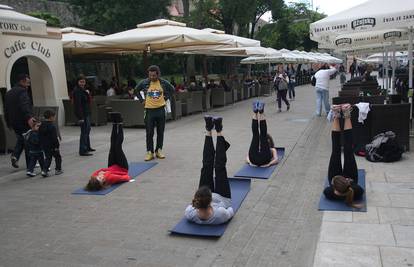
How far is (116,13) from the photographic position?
24.6m

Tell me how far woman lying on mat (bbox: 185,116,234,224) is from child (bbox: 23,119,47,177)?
3.16 meters

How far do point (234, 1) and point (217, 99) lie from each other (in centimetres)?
1333

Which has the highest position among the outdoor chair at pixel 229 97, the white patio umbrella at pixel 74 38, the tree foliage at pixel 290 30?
the tree foliage at pixel 290 30

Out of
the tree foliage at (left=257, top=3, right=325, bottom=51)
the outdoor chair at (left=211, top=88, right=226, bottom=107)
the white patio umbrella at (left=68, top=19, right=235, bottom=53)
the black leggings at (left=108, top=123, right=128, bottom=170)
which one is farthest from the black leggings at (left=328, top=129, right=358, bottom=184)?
the tree foliage at (left=257, top=3, right=325, bottom=51)

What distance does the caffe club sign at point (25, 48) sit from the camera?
11.6 meters

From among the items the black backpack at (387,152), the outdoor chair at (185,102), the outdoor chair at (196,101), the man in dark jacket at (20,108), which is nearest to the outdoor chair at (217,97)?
the outdoor chair at (196,101)

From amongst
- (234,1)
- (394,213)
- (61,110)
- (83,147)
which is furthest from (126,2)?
(394,213)

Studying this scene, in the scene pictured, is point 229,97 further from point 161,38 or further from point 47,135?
point 47,135

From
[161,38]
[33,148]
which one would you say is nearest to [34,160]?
[33,148]

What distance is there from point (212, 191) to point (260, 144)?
2255 millimetres

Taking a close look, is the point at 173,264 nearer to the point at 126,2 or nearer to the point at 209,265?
the point at 209,265

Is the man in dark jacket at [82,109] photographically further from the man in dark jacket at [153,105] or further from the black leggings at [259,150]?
the black leggings at [259,150]

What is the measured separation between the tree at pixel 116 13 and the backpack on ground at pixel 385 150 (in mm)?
19549

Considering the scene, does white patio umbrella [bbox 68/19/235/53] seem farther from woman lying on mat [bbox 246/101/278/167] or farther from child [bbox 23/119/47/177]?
child [bbox 23/119/47/177]
